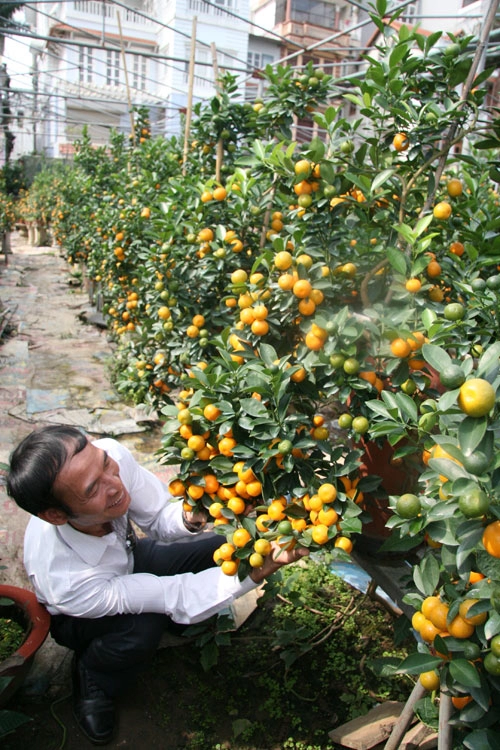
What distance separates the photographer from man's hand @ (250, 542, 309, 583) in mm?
1446

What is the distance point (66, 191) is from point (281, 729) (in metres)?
8.69

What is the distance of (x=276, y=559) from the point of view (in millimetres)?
1467

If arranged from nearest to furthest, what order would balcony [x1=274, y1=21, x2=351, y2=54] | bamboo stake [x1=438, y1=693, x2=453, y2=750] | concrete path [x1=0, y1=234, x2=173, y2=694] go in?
bamboo stake [x1=438, y1=693, x2=453, y2=750], concrete path [x1=0, y1=234, x2=173, y2=694], balcony [x1=274, y1=21, x2=351, y2=54]

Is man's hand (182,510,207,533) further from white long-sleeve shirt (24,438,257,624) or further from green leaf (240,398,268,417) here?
green leaf (240,398,268,417)

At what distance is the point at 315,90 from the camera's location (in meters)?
2.34

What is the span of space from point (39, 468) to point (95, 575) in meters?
0.38

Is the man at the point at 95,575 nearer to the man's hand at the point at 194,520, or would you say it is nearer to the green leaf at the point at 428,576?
the man's hand at the point at 194,520

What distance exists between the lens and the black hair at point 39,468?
1.52 metres

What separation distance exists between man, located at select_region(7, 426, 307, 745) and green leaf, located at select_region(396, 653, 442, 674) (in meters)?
0.53

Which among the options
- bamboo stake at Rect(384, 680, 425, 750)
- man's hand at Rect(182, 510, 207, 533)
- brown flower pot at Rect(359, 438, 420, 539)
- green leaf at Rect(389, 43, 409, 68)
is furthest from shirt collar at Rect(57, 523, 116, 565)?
green leaf at Rect(389, 43, 409, 68)

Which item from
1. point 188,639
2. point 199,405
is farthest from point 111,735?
point 199,405

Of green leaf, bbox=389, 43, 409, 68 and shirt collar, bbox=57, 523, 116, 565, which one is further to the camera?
shirt collar, bbox=57, 523, 116, 565

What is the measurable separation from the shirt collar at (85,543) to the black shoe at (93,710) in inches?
15.7

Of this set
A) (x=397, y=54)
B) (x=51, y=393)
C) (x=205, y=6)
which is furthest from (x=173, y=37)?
(x=397, y=54)
